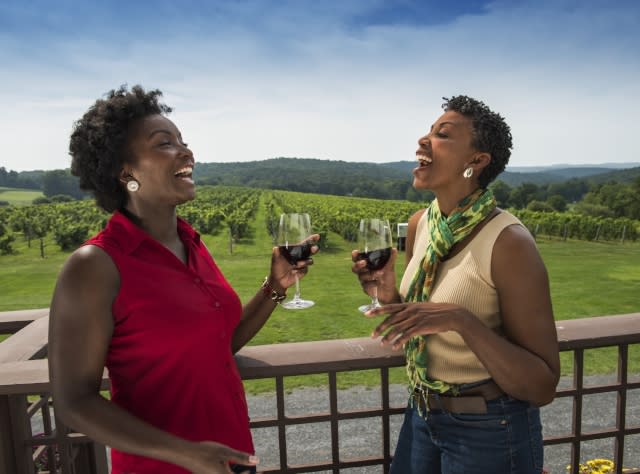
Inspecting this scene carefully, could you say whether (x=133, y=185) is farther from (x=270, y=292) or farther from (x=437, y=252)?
(x=437, y=252)

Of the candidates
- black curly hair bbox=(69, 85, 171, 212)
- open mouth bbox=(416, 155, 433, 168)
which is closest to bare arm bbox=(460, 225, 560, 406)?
open mouth bbox=(416, 155, 433, 168)

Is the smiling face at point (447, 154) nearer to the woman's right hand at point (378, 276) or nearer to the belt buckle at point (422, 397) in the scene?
the woman's right hand at point (378, 276)

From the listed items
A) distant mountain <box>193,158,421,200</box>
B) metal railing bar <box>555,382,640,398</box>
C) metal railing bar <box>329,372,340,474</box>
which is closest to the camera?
metal railing bar <box>329,372,340,474</box>

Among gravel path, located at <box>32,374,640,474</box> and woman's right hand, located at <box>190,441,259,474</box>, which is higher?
woman's right hand, located at <box>190,441,259,474</box>

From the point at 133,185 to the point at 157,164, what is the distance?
0.10 m

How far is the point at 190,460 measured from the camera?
1104mm

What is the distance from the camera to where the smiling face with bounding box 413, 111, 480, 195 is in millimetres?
1649

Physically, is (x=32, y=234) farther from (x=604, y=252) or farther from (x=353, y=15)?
(x=604, y=252)

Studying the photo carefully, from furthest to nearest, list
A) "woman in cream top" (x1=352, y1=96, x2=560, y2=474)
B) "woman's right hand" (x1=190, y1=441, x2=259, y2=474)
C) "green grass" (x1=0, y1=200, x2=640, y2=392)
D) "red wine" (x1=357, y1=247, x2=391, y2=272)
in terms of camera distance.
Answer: "green grass" (x1=0, y1=200, x2=640, y2=392) < "red wine" (x1=357, y1=247, x2=391, y2=272) < "woman in cream top" (x1=352, y1=96, x2=560, y2=474) < "woman's right hand" (x1=190, y1=441, x2=259, y2=474)

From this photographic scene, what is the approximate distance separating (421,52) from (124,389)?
36.2 ft

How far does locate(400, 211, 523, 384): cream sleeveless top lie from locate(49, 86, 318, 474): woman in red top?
0.63 m

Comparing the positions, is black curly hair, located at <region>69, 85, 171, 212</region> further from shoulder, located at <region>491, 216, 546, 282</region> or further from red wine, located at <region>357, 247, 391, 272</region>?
shoulder, located at <region>491, 216, 546, 282</region>

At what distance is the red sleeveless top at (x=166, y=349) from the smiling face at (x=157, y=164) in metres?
0.12

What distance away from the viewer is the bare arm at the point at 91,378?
1117 millimetres
